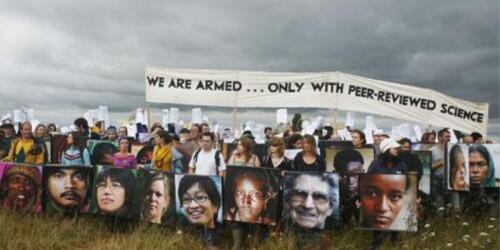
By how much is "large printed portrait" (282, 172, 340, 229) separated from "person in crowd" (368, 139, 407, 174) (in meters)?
0.66

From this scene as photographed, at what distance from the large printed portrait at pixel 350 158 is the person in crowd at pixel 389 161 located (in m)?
2.04

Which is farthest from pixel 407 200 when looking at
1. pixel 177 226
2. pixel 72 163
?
pixel 72 163

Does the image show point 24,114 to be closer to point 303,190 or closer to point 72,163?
point 72,163

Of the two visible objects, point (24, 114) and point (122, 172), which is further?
point (24, 114)

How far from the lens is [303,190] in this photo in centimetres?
766

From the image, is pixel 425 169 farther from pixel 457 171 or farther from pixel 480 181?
pixel 480 181

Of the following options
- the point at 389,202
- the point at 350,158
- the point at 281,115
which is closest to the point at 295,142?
the point at 350,158

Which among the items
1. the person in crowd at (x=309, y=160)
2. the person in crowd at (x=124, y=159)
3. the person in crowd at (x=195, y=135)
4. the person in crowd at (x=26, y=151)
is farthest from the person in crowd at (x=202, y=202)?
the person in crowd at (x=26, y=151)

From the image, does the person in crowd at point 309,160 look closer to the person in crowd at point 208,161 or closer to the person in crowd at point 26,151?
the person in crowd at point 208,161

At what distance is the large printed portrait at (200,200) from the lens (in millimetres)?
8102

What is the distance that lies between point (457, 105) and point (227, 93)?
6786mm

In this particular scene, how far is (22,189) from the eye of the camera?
930 centimetres

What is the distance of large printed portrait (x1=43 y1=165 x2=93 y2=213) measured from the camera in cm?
900

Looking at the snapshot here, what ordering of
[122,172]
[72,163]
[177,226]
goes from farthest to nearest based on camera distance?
1. [72,163]
2. [122,172]
3. [177,226]
